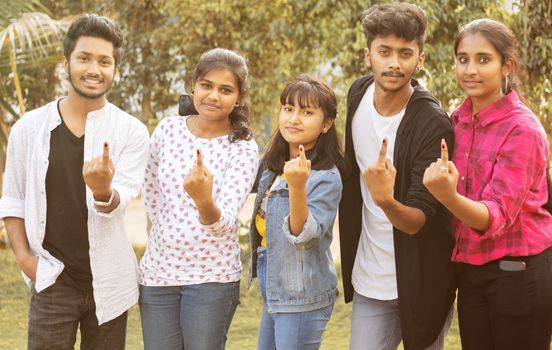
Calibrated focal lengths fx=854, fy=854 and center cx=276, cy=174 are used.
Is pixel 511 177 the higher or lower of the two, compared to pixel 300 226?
higher

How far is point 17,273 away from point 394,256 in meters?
5.64

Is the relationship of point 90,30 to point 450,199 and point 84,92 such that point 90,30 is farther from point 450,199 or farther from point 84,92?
point 450,199

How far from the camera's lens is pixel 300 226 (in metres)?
2.70

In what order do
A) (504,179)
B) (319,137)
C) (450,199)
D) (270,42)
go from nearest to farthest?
(450,199) < (504,179) < (319,137) < (270,42)

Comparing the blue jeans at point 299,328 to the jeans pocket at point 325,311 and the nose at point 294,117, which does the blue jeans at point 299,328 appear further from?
the nose at point 294,117

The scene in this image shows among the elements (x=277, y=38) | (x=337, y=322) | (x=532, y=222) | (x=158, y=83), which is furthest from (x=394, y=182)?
(x=158, y=83)

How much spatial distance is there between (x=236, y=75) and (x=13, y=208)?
0.89 metres

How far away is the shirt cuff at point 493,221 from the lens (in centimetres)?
250

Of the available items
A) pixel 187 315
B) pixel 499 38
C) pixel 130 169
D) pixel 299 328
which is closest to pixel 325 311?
pixel 299 328

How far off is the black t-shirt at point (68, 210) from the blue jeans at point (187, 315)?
0.24 meters

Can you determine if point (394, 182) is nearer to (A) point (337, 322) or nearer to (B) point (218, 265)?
(B) point (218, 265)

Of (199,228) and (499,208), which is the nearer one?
(499,208)

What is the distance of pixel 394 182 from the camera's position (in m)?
2.69

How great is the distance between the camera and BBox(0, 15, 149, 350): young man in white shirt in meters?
2.85
